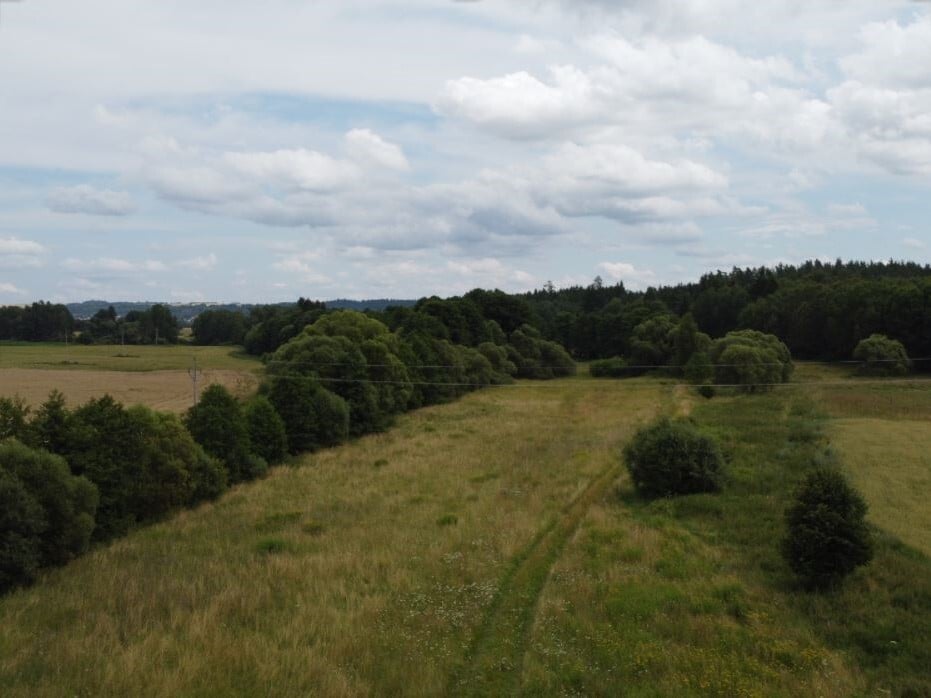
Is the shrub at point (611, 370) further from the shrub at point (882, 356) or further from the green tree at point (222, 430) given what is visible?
the green tree at point (222, 430)

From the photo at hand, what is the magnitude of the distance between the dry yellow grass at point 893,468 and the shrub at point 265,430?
26.3 metres

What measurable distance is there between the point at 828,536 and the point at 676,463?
9.37 metres

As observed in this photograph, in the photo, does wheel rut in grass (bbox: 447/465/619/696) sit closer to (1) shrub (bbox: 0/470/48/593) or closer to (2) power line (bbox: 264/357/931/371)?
(1) shrub (bbox: 0/470/48/593)

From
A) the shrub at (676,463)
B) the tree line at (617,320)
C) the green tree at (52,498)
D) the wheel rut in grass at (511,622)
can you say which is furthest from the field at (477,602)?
the tree line at (617,320)

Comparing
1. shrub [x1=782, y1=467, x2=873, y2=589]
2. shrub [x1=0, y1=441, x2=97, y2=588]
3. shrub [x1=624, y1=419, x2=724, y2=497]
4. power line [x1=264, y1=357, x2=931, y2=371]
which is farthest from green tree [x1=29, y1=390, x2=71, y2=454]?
power line [x1=264, y1=357, x2=931, y2=371]

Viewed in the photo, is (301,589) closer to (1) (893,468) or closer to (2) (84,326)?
(1) (893,468)

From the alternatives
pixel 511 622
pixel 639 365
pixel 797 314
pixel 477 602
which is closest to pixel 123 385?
pixel 477 602

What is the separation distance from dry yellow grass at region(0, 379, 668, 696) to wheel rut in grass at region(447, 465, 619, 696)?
0.21 meters

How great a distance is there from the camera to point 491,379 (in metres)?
80.4

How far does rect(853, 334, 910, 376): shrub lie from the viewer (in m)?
67.6

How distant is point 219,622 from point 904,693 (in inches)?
498

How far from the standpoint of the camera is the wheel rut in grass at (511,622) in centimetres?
1173

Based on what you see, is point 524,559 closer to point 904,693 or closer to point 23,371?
point 904,693

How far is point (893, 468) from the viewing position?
27.8 m
